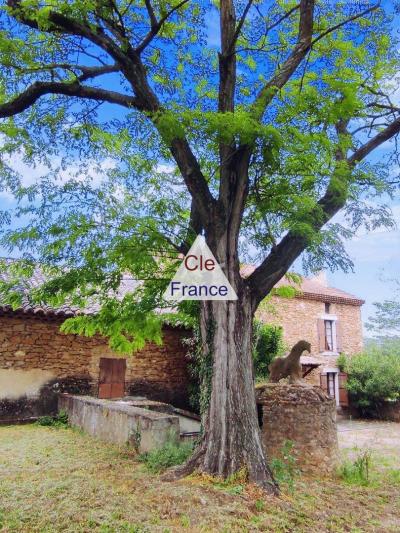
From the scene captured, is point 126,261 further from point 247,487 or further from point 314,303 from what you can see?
point 314,303

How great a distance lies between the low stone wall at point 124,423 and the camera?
6812 mm

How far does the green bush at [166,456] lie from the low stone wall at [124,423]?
0.89 ft

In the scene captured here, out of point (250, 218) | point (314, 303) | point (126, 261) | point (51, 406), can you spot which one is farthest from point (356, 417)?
point (126, 261)

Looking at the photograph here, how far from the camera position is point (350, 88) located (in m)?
6.07

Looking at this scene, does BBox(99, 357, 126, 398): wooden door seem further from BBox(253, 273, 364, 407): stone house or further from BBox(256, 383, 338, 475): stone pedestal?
BBox(253, 273, 364, 407): stone house

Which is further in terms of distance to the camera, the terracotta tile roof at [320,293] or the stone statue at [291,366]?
the terracotta tile roof at [320,293]

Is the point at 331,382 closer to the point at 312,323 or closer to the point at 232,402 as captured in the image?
the point at 312,323

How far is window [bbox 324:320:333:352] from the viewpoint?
20172 mm

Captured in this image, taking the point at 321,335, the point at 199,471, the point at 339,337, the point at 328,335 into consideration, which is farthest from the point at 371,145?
the point at 339,337

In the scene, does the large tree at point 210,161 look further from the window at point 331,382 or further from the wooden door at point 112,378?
the window at point 331,382

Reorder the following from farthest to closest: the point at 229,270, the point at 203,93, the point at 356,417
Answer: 1. the point at 356,417
2. the point at 203,93
3. the point at 229,270

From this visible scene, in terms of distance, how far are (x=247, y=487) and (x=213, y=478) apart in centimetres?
43

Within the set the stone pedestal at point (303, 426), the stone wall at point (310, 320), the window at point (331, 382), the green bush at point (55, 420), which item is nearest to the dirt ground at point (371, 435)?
the window at point (331, 382)

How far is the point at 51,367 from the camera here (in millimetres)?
11523
